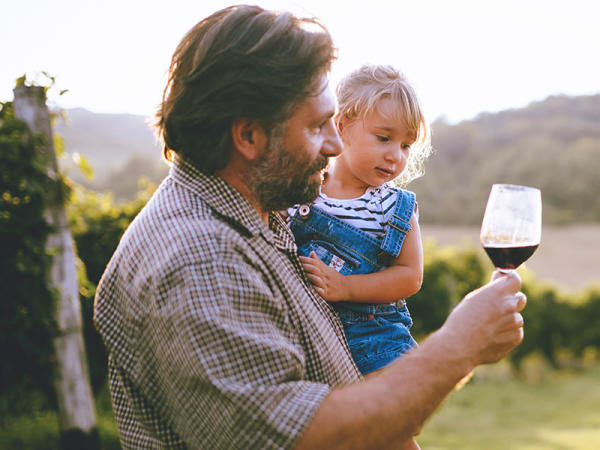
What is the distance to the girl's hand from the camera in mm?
2074

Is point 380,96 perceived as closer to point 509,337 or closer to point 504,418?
point 509,337

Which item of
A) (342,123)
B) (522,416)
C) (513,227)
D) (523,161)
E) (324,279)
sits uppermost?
(342,123)

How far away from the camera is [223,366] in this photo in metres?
1.41

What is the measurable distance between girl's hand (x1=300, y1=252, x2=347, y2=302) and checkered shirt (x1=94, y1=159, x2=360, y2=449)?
18 cm

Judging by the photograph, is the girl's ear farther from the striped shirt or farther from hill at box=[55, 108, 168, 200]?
hill at box=[55, 108, 168, 200]

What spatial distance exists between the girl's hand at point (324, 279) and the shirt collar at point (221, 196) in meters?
0.26

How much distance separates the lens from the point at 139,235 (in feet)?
5.45

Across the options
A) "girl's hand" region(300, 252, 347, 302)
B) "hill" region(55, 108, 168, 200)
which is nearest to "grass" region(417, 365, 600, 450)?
"hill" region(55, 108, 168, 200)

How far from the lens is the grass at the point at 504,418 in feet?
18.6

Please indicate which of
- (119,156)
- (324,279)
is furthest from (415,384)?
(119,156)

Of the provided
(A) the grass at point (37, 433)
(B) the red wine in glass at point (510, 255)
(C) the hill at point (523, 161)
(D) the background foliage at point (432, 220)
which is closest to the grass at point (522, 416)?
(D) the background foliage at point (432, 220)

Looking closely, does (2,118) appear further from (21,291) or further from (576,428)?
(576,428)

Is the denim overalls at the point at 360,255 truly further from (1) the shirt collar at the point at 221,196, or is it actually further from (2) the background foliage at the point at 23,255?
(2) the background foliage at the point at 23,255

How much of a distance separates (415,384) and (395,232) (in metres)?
1.05
